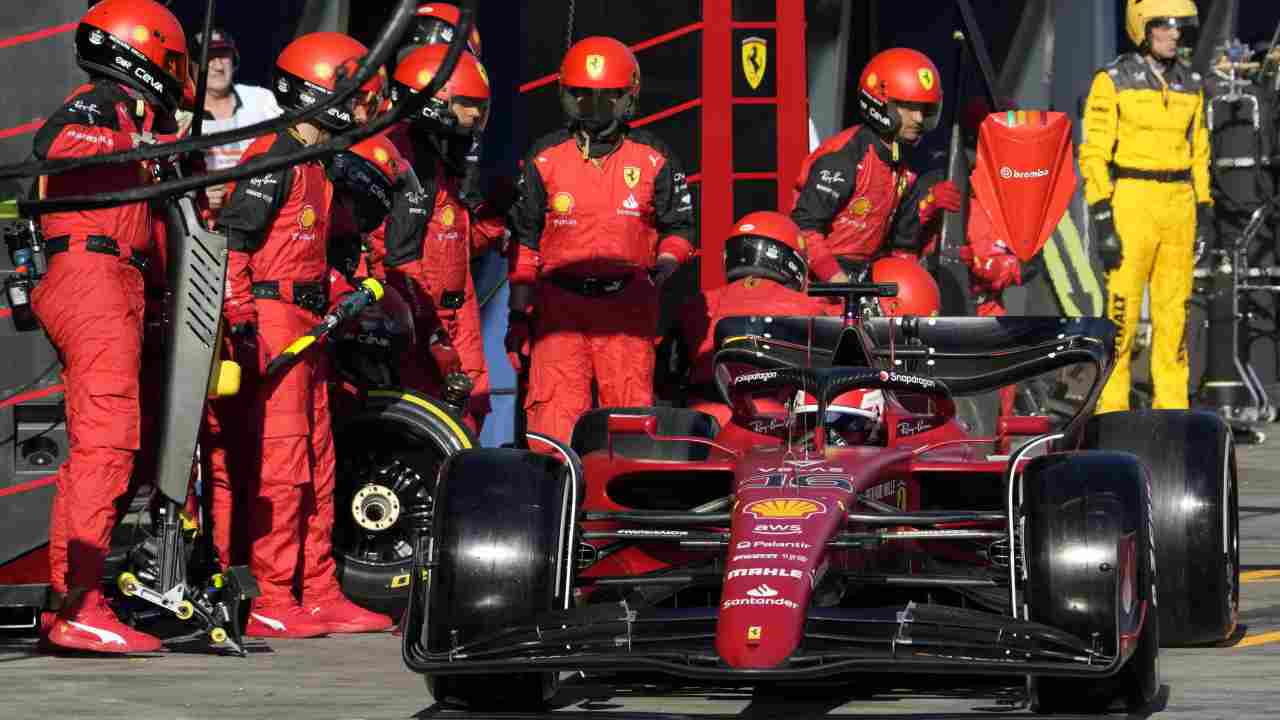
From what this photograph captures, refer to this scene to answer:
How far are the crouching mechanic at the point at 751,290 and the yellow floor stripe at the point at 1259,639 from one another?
9.61ft

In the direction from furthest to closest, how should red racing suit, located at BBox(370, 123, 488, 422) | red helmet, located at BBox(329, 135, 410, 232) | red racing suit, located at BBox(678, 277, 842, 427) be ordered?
red racing suit, located at BBox(678, 277, 842, 427) → red racing suit, located at BBox(370, 123, 488, 422) → red helmet, located at BBox(329, 135, 410, 232)

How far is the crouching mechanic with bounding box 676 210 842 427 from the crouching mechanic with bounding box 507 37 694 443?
0.28 meters

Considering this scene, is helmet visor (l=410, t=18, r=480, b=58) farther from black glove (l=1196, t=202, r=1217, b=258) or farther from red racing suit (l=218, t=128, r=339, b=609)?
black glove (l=1196, t=202, r=1217, b=258)

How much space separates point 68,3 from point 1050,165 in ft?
23.1

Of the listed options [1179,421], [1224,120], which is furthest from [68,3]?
[1224,120]

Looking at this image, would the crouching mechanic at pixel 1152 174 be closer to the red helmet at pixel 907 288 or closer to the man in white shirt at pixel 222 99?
the red helmet at pixel 907 288

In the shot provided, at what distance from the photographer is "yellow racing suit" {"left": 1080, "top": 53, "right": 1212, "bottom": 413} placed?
15359 millimetres

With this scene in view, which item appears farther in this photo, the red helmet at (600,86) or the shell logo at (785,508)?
the red helmet at (600,86)

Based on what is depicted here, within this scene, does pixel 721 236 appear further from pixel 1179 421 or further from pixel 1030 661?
pixel 1030 661

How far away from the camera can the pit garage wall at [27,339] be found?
9531 millimetres

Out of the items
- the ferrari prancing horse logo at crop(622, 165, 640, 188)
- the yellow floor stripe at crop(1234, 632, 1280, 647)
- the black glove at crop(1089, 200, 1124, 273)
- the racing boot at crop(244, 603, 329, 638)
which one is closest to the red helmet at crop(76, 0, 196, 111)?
the racing boot at crop(244, 603, 329, 638)

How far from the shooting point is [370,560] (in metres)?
10.5

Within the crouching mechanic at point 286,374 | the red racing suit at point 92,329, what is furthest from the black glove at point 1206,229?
the red racing suit at point 92,329

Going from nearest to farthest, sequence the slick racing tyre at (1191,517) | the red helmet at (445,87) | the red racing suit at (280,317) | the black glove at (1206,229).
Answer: the slick racing tyre at (1191,517)
the red racing suit at (280,317)
the red helmet at (445,87)
the black glove at (1206,229)
